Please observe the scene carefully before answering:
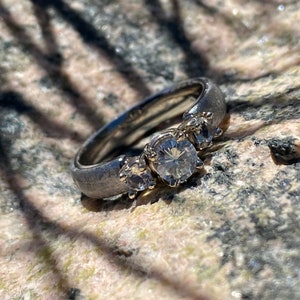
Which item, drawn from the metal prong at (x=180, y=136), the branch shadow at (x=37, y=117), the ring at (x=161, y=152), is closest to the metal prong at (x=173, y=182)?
the ring at (x=161, y=152)

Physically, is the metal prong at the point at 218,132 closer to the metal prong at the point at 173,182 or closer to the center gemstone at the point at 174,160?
the center gemstone at the point at 174,160

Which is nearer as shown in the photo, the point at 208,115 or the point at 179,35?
the point at 208,115

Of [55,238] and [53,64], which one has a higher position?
[53,64]

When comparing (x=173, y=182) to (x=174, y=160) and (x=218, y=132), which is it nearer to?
(x=174, y=160)

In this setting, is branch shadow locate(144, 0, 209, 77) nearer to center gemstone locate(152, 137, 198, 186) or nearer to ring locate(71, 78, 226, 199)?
ring locate(71, 78, 226, 199)

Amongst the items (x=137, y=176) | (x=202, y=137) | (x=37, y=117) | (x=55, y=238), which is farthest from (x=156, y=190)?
(x=37, y=117)

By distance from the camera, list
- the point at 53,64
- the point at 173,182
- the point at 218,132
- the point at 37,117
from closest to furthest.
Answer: the point at 173,182 → the point at 218,132 → the point at 37,117 → the point at 53,64

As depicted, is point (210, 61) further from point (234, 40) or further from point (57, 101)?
point (57, 101)

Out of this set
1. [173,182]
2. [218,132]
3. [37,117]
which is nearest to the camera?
[173,182]

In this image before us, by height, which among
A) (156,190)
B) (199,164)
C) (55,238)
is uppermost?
(199,164)
